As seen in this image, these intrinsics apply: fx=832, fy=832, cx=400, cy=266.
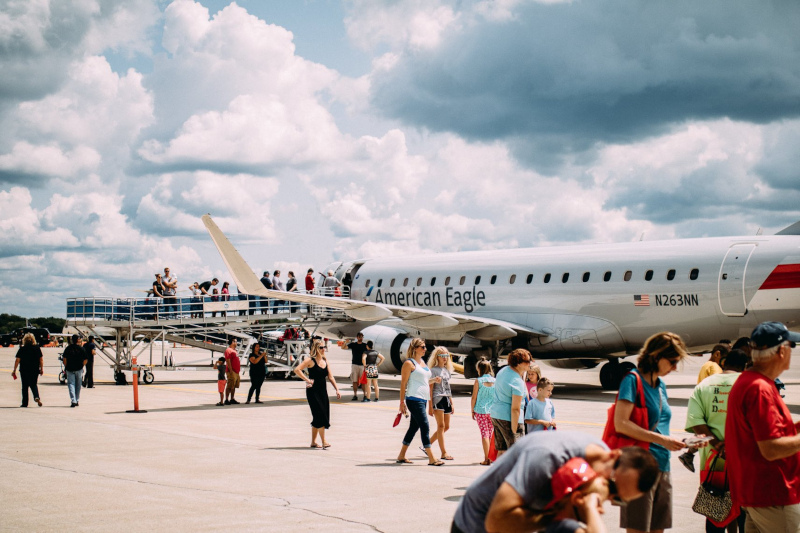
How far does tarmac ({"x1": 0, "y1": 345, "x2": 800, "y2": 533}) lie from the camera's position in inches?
314

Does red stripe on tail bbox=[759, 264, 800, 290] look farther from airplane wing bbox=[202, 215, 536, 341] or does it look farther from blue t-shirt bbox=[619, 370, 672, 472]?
blue t-shirt bbox=[619, 370, 672, 472]

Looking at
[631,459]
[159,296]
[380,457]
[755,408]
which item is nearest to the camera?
[631,459]

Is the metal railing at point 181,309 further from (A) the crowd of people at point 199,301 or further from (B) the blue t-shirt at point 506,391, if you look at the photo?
(B) the blue t-shirt at point 506,391

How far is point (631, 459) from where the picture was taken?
349cm

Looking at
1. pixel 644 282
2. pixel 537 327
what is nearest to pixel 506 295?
pixel 537 327

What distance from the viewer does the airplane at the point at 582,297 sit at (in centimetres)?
2005

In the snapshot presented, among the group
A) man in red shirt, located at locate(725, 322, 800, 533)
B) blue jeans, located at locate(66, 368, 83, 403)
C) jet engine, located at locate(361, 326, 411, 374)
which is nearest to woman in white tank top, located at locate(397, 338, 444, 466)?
man in red shirt, located at locate(725, 322, 800, 533)

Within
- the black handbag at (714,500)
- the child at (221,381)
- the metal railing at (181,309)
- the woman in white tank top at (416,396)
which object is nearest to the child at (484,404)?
the woman in white tank top at (416,396)

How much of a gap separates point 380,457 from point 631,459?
9.04m

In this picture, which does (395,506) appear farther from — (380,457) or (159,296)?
(159,296)

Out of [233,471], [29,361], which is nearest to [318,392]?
[233,471]

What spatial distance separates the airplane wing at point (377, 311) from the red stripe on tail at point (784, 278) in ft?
21.7

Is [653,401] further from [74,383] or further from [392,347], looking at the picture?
[392,347]

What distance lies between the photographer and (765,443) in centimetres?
489
